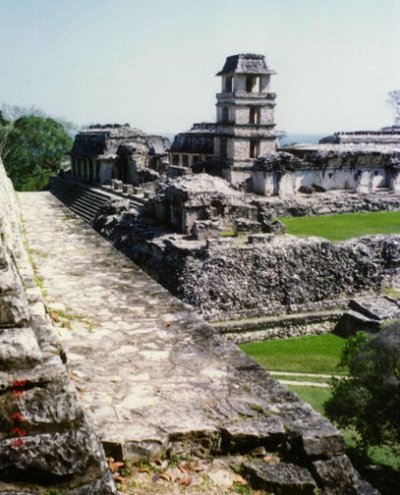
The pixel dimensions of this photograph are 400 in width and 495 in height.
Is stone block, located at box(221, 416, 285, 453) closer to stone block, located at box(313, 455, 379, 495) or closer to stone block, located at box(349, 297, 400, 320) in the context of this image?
stone block, located at box(313, 455, 379, 495)

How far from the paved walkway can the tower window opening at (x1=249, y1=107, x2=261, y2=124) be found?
90.5 feet

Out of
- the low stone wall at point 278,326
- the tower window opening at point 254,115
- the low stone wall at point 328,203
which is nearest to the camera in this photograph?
the low stone wall at point 278,326

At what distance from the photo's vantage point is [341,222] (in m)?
24.3

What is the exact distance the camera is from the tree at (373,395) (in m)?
8.24

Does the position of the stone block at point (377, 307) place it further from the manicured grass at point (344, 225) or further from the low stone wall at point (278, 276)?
the manicured grass at point (344, 225)

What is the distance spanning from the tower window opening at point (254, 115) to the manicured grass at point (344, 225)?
29.7 ft

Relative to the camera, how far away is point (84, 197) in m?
30.8

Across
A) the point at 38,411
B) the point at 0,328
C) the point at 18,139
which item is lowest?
the point at 38,411

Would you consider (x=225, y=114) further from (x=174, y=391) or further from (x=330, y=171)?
(x=174, y=391)

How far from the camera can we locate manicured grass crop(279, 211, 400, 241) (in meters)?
21.5

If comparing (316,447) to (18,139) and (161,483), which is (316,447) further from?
(18,139)

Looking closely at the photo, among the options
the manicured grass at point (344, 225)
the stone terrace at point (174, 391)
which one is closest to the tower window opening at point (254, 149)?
the manicured grass at point (344, 225)

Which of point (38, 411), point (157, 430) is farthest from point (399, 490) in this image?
point (38, 411)

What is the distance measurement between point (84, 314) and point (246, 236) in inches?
584
